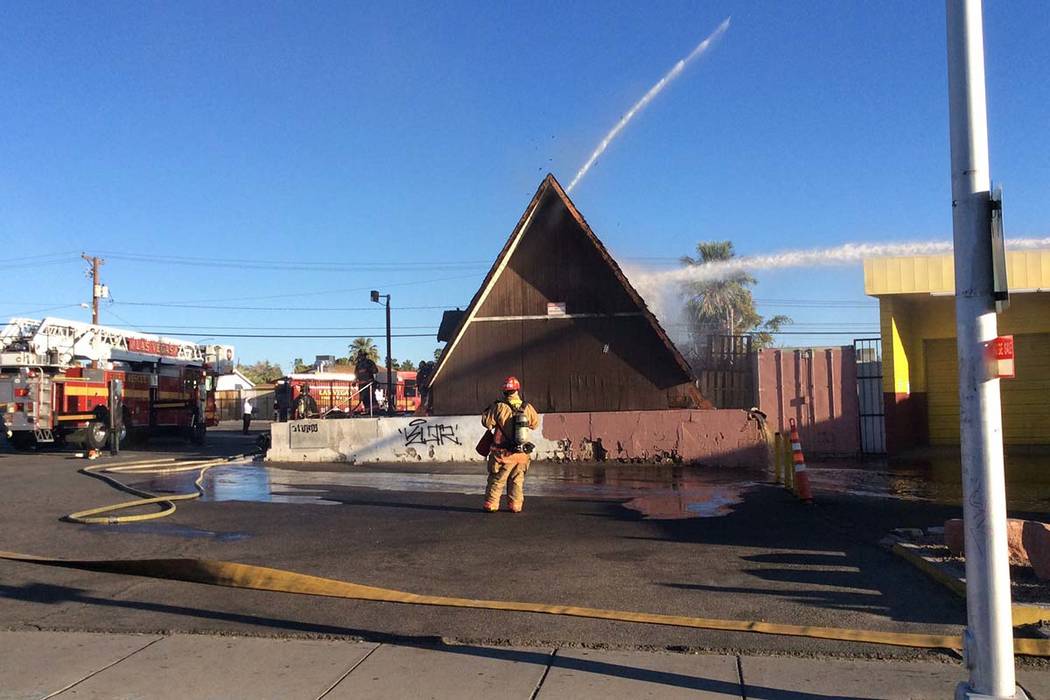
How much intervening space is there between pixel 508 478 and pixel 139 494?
567 centimetres

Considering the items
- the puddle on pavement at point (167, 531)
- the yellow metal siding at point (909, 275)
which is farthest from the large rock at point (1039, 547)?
the yellow metal siding at point (909, 275)

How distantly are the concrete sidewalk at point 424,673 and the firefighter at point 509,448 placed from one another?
5.03m

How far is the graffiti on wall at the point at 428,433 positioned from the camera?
18.8 m

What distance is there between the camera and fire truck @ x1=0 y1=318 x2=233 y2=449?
72.1 ft

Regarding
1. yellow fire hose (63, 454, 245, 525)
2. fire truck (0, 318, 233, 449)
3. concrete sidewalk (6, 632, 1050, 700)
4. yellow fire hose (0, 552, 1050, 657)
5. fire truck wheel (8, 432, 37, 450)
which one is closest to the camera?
concrete sidewalk (6, 632, 1050, 700)

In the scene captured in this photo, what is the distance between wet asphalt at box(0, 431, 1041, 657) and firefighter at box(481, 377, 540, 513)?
0.28 metres

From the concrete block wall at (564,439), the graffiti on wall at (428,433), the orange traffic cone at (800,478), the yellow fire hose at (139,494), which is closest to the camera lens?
the yellow fire hose at (139,494)

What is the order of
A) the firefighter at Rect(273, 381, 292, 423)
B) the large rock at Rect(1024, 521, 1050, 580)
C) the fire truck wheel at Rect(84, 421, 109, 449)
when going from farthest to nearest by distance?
the firefighter at Rect(273, 381, 292, 423) → the fire truck wheel at Rect(84, 421, 109, 449) → the large rock at Rect(1024, 521, 1050, 580)

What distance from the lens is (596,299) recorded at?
20047 millimetres

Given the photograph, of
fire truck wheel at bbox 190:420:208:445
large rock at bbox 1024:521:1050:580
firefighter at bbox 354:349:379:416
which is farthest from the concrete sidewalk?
fire truck wheel at bbox 190:420:208:445

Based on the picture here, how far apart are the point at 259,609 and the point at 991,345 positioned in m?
5.21

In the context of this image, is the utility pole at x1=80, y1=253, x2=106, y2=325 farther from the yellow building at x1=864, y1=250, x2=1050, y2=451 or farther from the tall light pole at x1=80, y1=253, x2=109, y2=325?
the yellow building at x1=864, y1=250, x2=1050, y2=451

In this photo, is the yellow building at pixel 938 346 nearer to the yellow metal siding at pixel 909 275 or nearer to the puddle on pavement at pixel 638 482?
the yellow metal siding at pixel 909 275

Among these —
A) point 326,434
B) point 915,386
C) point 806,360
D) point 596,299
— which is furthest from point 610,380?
point 915,386
